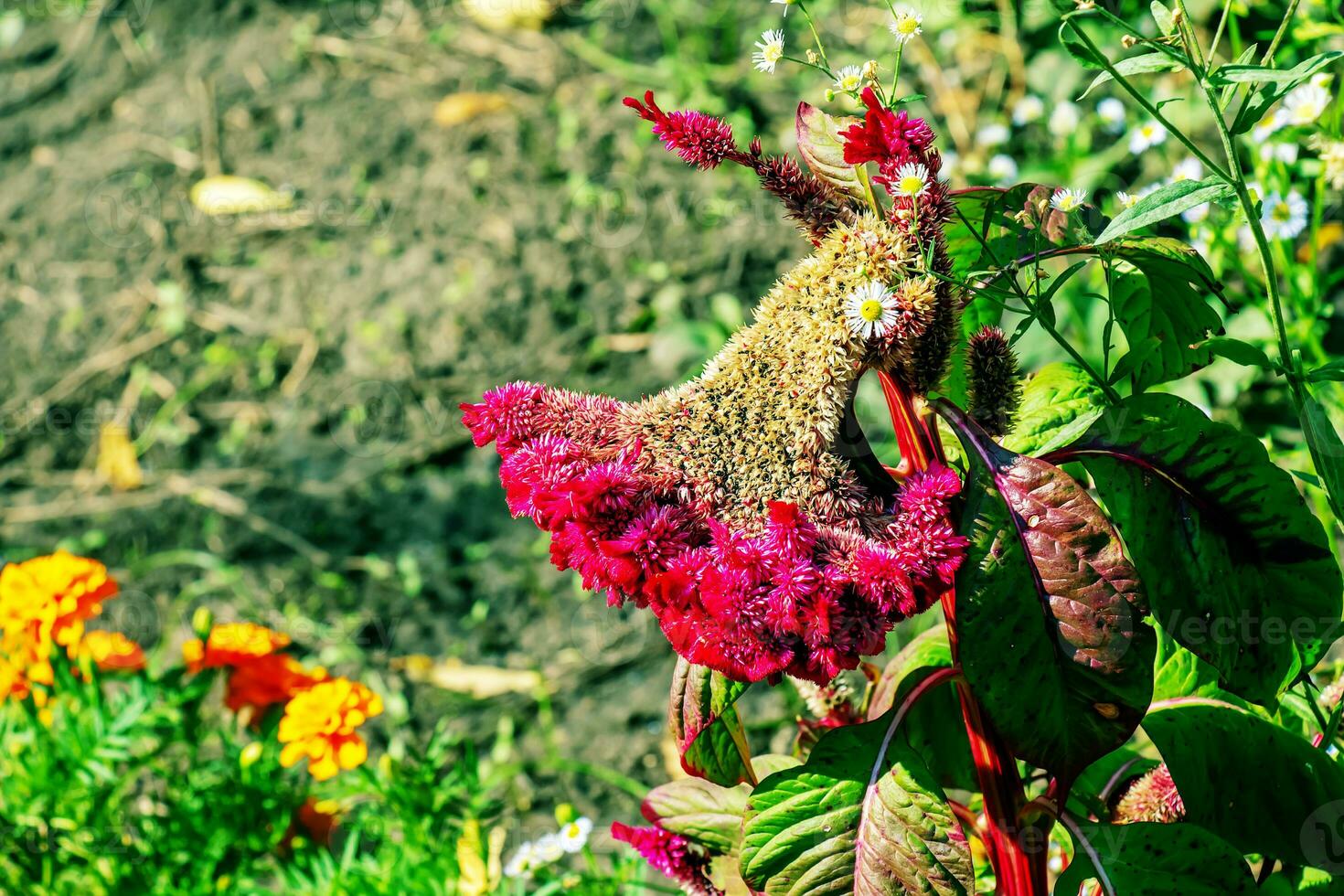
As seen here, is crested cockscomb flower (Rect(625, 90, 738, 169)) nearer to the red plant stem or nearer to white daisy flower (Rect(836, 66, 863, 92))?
white daisy flower (Rect(836, 66, 863, 92))

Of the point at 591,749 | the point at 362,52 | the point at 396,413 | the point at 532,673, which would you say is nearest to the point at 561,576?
the point at 532,673

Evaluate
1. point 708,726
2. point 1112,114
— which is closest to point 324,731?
point 708,726

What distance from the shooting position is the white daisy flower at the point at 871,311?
0.95 meters

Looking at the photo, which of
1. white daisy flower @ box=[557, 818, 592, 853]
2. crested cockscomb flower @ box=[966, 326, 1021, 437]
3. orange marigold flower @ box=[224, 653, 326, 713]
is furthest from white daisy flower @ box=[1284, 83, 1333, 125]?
orange marigold flower @ box=[224, 653, 326, 713]

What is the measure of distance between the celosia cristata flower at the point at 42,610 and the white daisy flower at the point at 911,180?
1702mm

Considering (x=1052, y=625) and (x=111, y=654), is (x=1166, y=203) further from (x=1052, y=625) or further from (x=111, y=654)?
(x=111, y=654)

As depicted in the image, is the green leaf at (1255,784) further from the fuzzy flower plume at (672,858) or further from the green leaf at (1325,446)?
the fuzzy flower plume at (672,858)

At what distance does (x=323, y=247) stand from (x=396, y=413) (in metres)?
0.80

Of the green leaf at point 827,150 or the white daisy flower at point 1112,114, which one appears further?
the white daisy flower at point 1112,114

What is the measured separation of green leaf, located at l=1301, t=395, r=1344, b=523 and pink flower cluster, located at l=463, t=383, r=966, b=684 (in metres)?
0.34

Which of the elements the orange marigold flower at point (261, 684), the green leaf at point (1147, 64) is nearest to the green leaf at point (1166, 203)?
the green leaf at point (1147, 64)

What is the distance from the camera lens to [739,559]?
0.96 m

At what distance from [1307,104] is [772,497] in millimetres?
1379

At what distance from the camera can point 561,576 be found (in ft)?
9.05
